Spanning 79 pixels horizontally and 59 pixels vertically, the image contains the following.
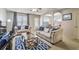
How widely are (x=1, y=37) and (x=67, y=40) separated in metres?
1.46

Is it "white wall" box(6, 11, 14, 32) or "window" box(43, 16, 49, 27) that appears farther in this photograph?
"window" box(43, 16, 49, 27)

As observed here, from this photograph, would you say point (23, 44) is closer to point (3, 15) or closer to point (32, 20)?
point (32, 20)

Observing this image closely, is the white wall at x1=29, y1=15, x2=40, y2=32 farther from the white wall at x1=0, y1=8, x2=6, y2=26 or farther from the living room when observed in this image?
the white wall at x1=0, y1=8, x2=6, y2=26

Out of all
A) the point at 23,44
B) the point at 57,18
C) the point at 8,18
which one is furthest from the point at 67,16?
the point at 8,18

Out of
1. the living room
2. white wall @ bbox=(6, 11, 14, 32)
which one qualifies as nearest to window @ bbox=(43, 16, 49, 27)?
the living room

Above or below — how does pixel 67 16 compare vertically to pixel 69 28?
above

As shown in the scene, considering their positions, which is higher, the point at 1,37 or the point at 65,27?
the point at 65,27

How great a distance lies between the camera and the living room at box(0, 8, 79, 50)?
2.54 m

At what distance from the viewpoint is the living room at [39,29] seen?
254 centimetres

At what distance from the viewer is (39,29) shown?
261cm
